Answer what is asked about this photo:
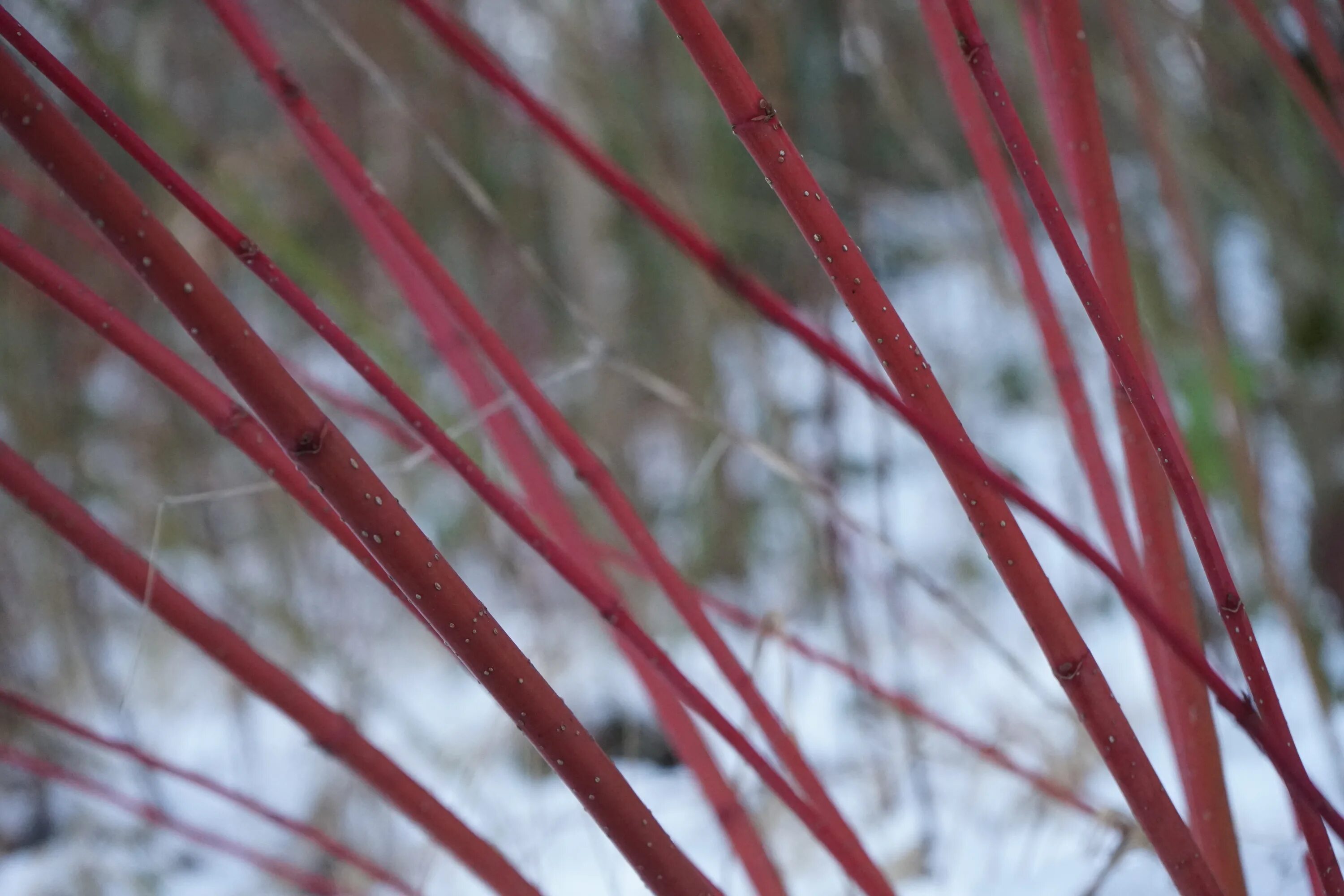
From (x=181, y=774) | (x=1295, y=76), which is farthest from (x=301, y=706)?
(x=1295, y=76)

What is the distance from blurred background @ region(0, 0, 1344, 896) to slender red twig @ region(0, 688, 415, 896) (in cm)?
7

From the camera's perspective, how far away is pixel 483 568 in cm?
279

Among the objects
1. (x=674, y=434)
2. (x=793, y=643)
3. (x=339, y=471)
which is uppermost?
(x=674, y=434)

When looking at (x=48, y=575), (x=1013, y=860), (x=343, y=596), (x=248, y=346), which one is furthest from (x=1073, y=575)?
(x=248, y=346)

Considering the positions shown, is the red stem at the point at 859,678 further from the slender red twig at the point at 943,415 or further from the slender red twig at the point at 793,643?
the slender red twig at the point at 943,415

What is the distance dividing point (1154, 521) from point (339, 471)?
349 millimetres

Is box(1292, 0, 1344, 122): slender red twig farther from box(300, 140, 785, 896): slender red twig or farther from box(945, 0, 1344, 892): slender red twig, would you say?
box(300, 140, 785, 896): slender red twig

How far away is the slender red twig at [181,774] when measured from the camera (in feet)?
1.27

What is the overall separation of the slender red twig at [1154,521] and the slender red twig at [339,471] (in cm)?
26

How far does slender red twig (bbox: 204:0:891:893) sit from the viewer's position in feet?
1.32

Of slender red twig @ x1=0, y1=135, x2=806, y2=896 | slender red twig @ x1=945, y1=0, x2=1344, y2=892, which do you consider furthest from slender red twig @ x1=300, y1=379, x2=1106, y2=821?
slender red twig @ x1=945, y1=0, x2=1344, y2=892

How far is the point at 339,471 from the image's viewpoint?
258 millimetres

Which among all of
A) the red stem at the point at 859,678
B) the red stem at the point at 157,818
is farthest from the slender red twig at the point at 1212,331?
the red stem at the point at 157,818

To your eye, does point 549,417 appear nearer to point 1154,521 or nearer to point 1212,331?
point 1154,521
